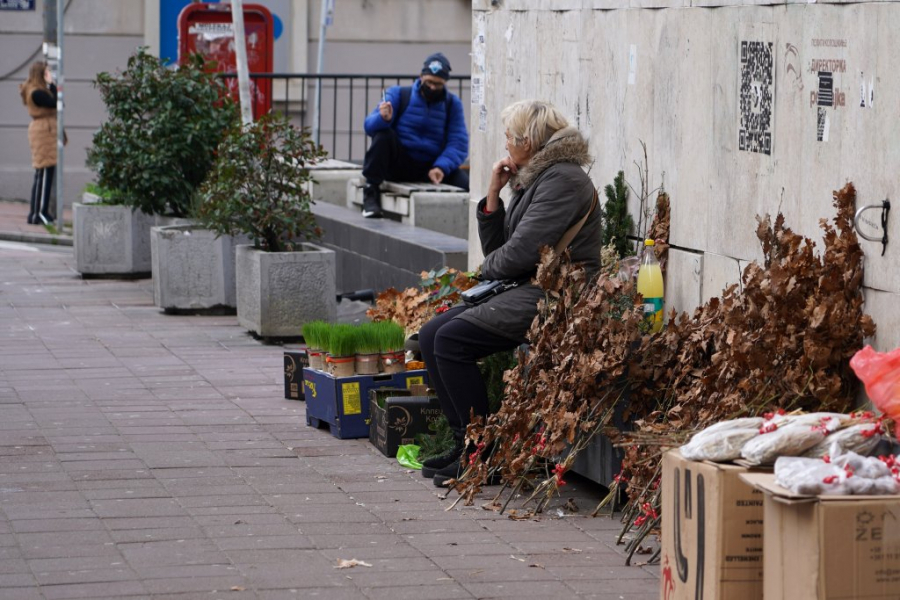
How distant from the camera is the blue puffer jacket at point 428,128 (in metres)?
11.8

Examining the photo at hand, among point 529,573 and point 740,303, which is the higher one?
point 740,303

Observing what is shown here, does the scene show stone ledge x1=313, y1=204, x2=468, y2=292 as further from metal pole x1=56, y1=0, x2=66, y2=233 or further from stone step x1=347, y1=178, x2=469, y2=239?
metal pole x1=56, y1=0, x2=66, y2=233

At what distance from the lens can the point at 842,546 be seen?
147 inches

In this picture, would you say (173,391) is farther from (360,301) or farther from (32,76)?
(32,76)

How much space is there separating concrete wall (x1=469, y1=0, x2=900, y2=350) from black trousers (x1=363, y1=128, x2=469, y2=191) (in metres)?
3.86

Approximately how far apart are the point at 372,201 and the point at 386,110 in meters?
0.77

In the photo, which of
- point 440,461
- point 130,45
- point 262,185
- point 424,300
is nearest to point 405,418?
point 440,461

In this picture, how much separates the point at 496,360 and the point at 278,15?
13.6 metres

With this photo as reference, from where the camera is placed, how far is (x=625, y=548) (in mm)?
5367

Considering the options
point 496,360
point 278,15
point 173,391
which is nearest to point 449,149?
point 173,391

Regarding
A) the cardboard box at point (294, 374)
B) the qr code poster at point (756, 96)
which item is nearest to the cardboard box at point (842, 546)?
the qr code poster at point (756, 96)

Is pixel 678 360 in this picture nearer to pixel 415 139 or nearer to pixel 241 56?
pixel 415 139

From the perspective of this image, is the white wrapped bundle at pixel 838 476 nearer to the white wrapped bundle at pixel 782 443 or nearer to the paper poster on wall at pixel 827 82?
the white wrapped bundle at pixel 782 443

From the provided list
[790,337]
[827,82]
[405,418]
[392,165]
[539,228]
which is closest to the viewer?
[790,337]
